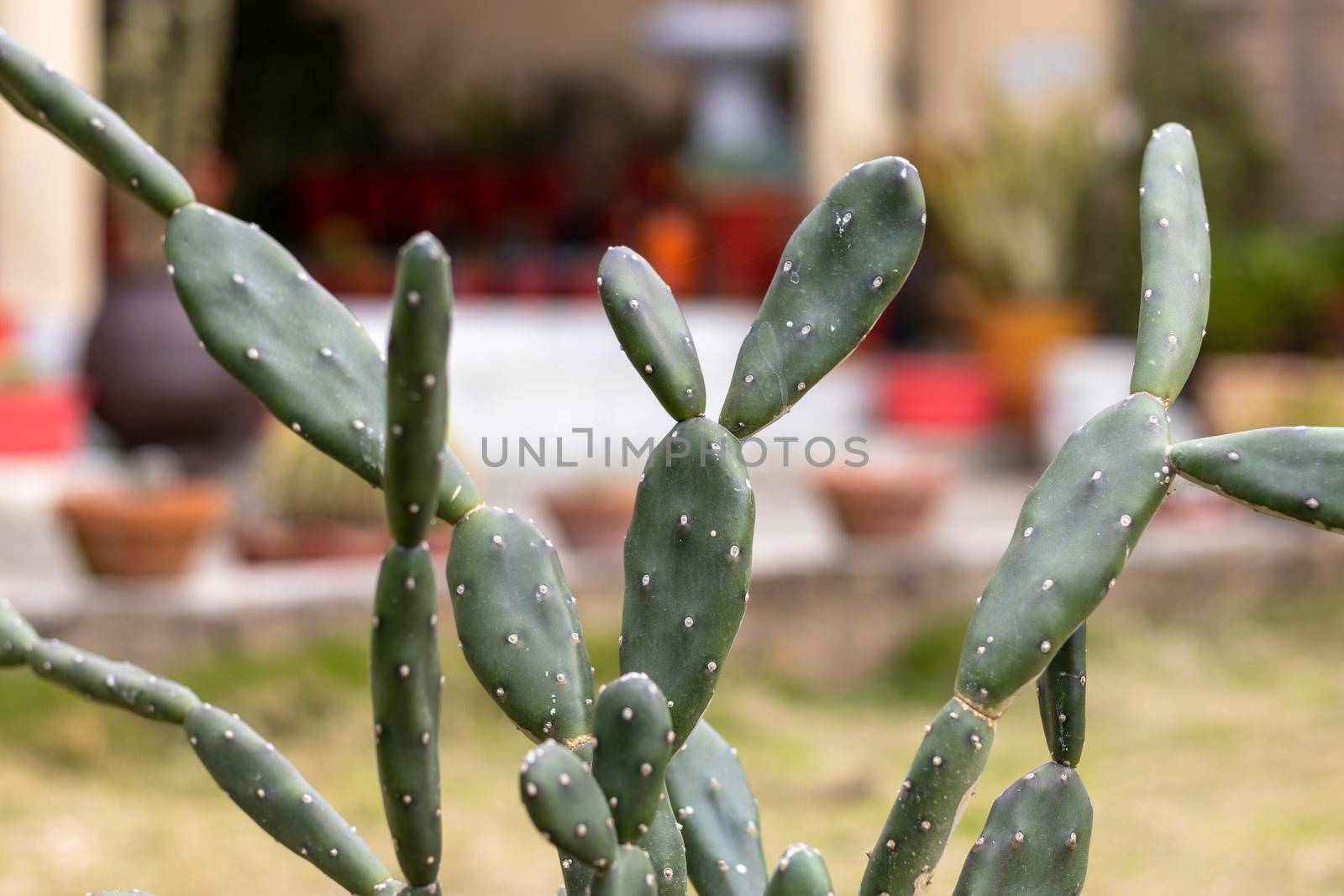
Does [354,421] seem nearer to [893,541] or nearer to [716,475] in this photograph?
[716,475]

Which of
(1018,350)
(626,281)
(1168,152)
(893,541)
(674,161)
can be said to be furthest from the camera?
(674,161)

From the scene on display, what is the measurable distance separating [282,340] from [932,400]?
18.7ft

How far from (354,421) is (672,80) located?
10.4m

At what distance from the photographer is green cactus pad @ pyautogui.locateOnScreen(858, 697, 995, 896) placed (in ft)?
4.88

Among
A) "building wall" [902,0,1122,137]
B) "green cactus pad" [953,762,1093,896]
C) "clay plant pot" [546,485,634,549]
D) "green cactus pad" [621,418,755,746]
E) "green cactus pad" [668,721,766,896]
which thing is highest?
"building wall" [902,0,1122,137]

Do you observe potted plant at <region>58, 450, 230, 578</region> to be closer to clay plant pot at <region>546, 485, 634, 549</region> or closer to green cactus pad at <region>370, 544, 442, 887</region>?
clay plant pot at <region>546, 485, 634, 549</region>

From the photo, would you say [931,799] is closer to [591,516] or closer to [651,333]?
[651,333]

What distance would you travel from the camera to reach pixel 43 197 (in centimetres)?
588

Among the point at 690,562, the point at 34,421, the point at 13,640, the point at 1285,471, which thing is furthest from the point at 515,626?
the point at 34,421

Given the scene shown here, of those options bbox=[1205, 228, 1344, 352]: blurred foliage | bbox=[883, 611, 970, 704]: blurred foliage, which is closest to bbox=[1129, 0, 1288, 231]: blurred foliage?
bbox=[1205, 228, 1344, 352]: blurred foliage

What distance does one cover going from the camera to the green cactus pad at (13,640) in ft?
5.39

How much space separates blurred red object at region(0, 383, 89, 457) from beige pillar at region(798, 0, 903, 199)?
131 inches

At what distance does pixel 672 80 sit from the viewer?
38.2ft

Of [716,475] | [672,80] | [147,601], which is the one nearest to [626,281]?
[716,475]
